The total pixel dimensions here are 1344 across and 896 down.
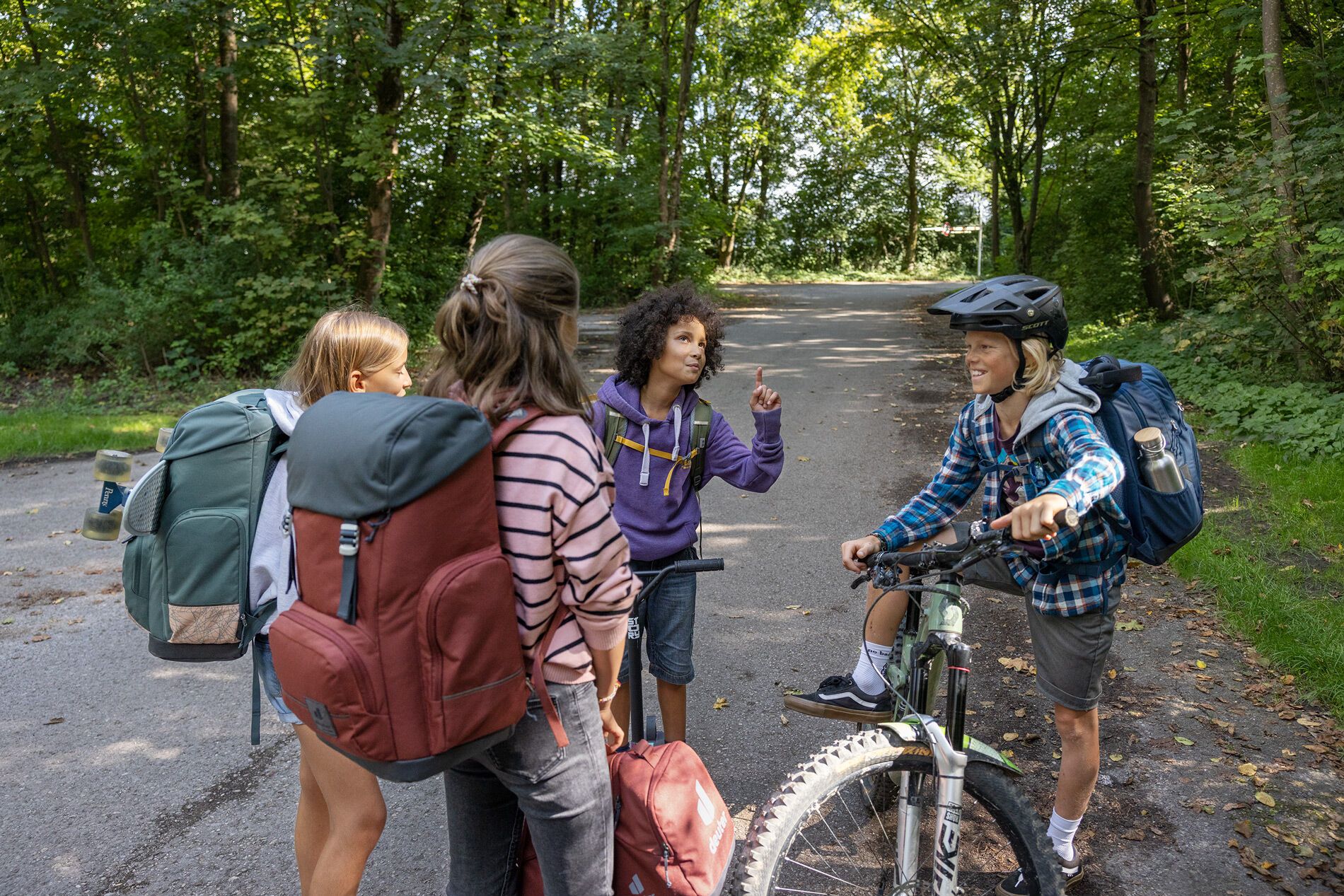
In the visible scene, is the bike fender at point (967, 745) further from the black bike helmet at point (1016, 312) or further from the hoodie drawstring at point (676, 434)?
the hoodie drawstring at point (676, 434)

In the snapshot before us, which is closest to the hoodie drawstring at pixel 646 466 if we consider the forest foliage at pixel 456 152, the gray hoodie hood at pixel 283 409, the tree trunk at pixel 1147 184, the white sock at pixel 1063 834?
the gray hoodie hood at pixel 283 409

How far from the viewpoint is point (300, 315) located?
12.2 meters

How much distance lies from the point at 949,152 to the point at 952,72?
664 inches

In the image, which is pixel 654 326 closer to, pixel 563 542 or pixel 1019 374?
pixel 1019 374

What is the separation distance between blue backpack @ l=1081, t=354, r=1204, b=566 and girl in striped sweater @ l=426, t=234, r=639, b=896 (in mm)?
1590

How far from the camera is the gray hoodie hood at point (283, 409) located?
2.18 meters

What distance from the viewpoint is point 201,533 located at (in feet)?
6.82

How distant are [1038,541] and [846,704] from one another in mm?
913

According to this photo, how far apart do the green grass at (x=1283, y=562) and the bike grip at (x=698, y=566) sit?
11.3ft

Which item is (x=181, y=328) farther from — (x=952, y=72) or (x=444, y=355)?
(x=952, y=72)

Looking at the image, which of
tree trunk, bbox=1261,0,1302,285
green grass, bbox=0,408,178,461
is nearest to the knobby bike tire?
tree trunk, bbox=1261,0,1302,285

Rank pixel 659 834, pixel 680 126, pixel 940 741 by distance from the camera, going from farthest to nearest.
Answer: pixel 680 126 < pixel 940 741 < pixel 659 834

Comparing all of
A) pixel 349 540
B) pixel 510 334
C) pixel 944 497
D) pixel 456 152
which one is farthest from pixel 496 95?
pixel 349 540

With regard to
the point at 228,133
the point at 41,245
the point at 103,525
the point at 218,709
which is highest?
the point at 228,133
